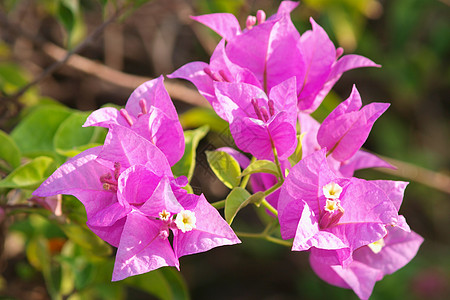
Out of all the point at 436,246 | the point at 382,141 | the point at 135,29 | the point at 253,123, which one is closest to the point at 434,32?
the point at 382,141

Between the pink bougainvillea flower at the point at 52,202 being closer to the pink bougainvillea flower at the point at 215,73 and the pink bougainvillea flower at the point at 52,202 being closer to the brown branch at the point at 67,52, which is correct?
the pink bougainvillea flower at the point at 215,73

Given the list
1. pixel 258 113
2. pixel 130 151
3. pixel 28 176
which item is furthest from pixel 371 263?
pixel 28 176

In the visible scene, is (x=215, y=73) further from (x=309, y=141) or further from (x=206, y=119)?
(x=206, y=119)

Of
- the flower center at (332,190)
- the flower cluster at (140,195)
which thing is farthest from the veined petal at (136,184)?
the flower center at (332,190)

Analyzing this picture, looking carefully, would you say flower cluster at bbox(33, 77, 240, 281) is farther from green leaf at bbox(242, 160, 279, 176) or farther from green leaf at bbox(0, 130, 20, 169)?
green leaf at bbox(0, 130, 20, 169)

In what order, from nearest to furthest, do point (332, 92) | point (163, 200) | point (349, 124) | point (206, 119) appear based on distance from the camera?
point (163, 200)
point (349, 124)
point (206, 119)
point (332, 92)
